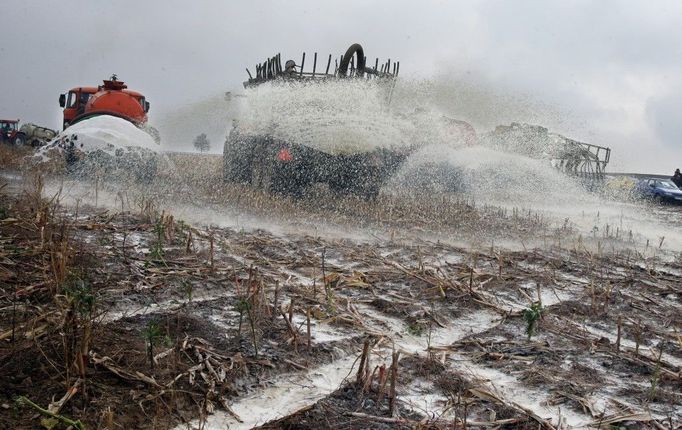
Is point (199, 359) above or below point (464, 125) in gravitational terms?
below

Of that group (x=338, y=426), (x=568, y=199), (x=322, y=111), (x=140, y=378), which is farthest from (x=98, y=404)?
(x=568, y=199)

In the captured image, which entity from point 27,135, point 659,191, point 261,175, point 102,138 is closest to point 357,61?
point 261,175

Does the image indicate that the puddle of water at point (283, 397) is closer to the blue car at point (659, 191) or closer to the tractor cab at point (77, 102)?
the tractor cab at point (77, 102)

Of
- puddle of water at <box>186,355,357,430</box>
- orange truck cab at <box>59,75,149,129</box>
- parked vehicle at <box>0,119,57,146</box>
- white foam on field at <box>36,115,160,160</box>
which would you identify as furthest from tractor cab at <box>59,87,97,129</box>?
puddle of water at <box>186,355,357,430</box>

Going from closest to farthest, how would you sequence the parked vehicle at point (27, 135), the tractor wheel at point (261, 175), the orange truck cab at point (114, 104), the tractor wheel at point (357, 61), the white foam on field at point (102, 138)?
the tractor wheel at point (261, 175) < the white foam on field at point (102, 138) < the tractor wheel at point (357, 61) < the orange truck cab at point (114, 104) < the parked vehicle at point (27, 135)

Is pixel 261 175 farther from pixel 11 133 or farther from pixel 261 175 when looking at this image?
pixel 11 133

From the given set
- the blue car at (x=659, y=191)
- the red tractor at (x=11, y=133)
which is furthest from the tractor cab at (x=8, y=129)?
the blue car at (x=659, y=191)

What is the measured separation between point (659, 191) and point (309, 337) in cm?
2279

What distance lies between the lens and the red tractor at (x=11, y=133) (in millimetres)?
Answer: 32719

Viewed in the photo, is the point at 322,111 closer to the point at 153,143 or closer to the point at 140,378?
the point at 153,143

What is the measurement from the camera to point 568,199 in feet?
55.5

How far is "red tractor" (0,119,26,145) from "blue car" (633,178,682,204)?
29403mm

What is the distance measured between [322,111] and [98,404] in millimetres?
8738

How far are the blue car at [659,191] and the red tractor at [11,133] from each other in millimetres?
29403
